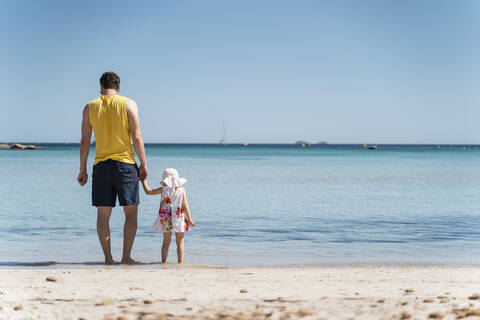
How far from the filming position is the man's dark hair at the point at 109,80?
535 centimetres

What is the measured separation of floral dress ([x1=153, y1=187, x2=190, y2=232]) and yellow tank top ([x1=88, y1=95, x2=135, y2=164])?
0.70 metres

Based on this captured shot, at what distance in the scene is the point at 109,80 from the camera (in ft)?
17.6

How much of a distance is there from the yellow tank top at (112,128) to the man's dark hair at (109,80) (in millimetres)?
136

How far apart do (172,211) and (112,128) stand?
3.76 ft

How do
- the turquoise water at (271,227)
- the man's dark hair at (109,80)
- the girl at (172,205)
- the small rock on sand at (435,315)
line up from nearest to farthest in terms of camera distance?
the small rock on sand at (435,315)
the man's dark hair at (109,80)
the girl at (172,205)
the turquoise water at (271,227)

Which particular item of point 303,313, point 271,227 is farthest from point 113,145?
point 271,227

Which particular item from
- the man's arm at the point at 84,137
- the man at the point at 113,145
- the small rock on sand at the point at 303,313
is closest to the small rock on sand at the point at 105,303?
the small rock on sand at the point at 303,313

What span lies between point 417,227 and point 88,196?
8.56 metres

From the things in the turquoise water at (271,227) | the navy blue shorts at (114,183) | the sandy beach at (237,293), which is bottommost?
the turquoise water at (271,227)

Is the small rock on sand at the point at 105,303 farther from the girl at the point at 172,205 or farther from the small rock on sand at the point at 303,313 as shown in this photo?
the girl at the point at 172,205

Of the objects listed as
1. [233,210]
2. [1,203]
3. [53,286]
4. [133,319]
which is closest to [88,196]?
[1,203]

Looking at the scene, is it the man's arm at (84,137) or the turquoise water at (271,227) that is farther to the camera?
the turquoise water at (271,227)

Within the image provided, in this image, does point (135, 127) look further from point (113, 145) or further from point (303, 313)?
point (303, 313)

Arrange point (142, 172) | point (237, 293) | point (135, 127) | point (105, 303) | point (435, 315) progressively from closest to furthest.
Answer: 1. point (435, 315)
2. point (105, 303)
3. point (237, 293)
4. point (135, 127)
5. point (142, 172)
